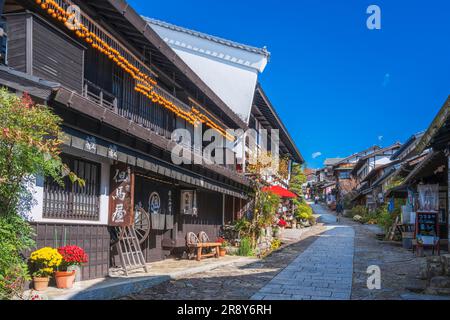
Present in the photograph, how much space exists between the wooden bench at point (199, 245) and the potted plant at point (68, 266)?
677 cm

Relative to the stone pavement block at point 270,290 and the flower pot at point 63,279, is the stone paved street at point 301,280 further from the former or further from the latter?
the flower pot at point 63,279

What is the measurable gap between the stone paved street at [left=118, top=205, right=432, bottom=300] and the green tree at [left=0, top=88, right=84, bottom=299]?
2.75 metres

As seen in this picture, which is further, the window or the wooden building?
the window

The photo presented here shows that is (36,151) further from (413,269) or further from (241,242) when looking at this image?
(241,242)

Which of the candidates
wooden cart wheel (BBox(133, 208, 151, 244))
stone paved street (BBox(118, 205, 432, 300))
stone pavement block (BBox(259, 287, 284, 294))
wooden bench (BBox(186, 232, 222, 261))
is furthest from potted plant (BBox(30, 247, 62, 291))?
wooden bench (BBox(186, 232, 222, 261))

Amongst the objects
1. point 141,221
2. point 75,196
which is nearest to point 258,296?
point 75,196

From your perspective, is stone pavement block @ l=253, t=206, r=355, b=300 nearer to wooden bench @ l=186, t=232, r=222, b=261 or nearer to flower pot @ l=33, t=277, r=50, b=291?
wooden bench @ l=186, t=232, r=222, b=261

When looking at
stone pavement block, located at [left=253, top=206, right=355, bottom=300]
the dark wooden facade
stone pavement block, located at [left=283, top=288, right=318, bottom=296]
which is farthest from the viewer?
stone pavement block, located at [left=253, top=206, right=355, bottom=300]

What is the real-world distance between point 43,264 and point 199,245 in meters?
7.41

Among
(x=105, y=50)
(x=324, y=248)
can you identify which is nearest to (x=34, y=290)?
(x=105, y=50)

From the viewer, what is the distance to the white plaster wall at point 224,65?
22.5 m

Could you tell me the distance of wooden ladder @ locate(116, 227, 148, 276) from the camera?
1036 cm
